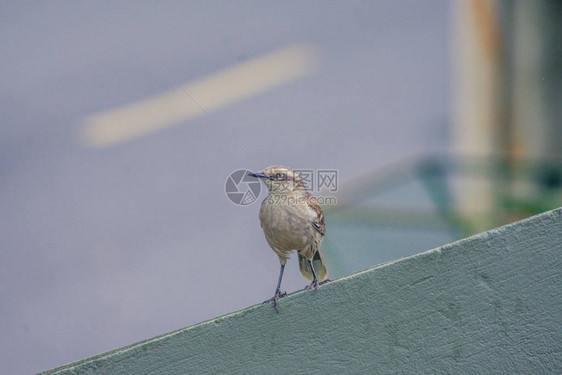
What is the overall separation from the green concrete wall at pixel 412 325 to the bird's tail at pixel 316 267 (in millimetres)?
2330

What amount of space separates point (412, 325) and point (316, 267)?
257cm

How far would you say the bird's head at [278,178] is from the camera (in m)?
4.32

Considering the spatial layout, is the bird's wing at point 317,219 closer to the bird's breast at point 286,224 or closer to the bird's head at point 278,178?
the bird's breast at point 286,224

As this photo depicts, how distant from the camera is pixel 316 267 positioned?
4613 millimetres

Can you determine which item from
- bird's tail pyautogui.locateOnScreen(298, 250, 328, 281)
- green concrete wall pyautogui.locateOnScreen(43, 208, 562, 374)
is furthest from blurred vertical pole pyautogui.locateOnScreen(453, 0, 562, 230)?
green concrete wall pyautogui.locateOnScreen(43, 208, 562, 374)

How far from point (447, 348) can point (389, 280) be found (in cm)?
28

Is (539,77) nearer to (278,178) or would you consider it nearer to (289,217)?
(278,178)

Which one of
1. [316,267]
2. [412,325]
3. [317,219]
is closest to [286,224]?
[317,219]

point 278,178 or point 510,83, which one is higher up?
point 278,178

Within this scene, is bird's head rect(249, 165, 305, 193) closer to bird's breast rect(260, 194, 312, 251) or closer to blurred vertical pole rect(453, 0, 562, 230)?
bird's breast rect(260, 194, 312, 251)

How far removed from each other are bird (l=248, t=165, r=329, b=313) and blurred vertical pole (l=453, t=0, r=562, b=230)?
8.44 ft

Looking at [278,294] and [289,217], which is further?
[289,217]

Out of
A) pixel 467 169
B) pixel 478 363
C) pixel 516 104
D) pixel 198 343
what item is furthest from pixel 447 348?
pixel 516 104

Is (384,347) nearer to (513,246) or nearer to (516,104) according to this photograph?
(513,246)
